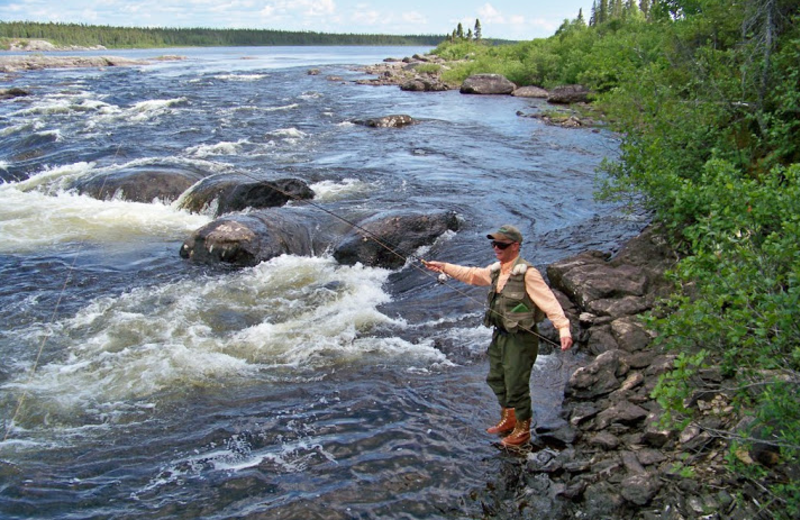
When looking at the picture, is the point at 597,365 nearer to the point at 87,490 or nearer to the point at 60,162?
the point at 87,490

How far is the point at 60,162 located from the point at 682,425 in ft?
56.9

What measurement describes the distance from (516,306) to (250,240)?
5.98 metres

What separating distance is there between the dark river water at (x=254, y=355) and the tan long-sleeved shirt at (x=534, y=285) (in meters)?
1.29

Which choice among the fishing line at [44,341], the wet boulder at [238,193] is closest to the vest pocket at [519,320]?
the fishing line at [44,341]

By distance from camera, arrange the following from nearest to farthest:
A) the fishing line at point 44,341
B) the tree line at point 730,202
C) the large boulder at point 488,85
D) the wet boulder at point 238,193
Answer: the tree line at point 730,202 → the fishing line at point 44,341 → the wet boulder at point 238,193 → the large boulder at point 488,85

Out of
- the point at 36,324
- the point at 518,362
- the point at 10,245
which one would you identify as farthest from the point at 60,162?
the point at 518,362

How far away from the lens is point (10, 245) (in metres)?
11.0

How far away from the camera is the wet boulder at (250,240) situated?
9.80 meters

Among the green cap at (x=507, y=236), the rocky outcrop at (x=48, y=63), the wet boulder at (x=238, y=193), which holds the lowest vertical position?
the wet boulder at (x=238, y=193)

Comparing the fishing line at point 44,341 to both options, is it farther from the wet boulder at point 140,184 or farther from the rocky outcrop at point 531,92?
the rocky outcrop at point 531,92

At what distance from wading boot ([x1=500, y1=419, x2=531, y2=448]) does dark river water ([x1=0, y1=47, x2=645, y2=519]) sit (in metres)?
0.18

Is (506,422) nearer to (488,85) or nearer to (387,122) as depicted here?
(387,122)

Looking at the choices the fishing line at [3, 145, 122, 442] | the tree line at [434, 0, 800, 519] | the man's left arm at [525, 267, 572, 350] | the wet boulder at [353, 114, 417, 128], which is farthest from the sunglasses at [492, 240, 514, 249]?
the wet boulder at [353, 114, 417, 128]

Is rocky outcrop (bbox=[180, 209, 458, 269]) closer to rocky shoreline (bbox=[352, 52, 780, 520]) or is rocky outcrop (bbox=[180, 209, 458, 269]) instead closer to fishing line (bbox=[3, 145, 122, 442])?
fishing line (bbox=[3, 145, 122, 442])
